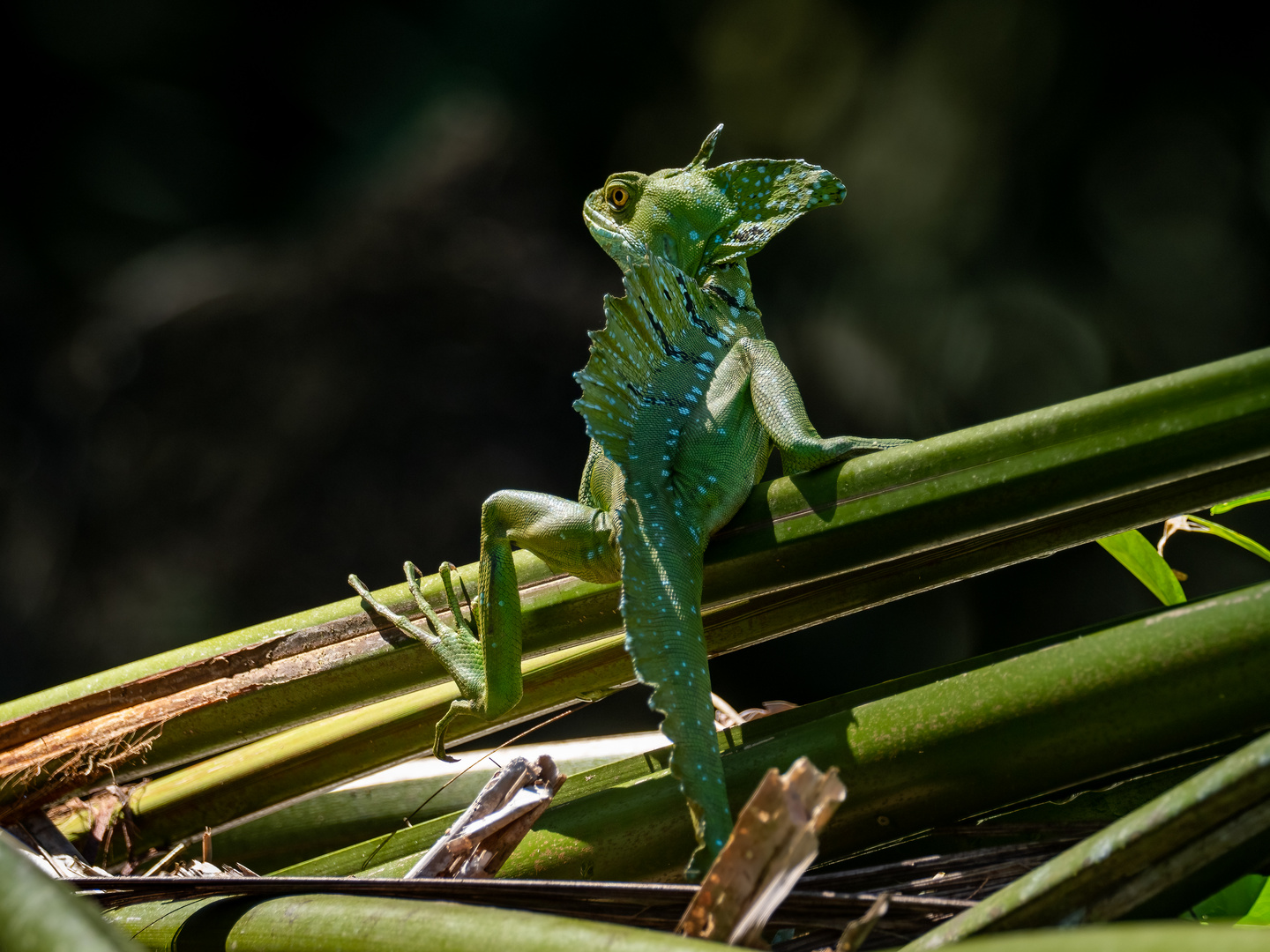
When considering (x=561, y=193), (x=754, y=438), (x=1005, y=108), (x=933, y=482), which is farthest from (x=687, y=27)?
(x=933, y=482)

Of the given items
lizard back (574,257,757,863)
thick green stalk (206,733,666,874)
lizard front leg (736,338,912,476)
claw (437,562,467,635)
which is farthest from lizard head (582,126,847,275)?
thick green stalk (206,733,666,874)

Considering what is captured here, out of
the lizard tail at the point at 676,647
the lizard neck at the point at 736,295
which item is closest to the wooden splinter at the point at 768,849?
the lizard tail at the point at 676,647

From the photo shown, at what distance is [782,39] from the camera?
4.52 m

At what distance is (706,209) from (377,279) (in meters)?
3.07

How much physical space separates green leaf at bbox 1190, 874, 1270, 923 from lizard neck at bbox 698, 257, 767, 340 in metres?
1.41

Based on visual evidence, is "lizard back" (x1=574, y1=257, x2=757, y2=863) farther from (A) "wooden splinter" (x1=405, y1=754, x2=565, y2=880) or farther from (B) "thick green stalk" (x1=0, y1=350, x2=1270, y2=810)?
(A) "wooden splinter" (x1=405, y1=754, x2=565, y2=880)

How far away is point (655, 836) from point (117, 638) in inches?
180

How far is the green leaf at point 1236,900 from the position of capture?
4.01 feet

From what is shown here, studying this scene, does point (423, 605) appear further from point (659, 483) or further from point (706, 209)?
point (706, 209)

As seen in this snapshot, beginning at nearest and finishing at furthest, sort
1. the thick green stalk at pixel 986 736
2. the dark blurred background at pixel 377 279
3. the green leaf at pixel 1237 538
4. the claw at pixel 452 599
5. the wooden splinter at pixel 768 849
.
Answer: the wooden splinter at pixel 768 849, the thick green stalk at pixel 986 736, the green leaf at pixel 1237 538, the claw at pixel 452 599, the dark blurred background at pixel 377 279

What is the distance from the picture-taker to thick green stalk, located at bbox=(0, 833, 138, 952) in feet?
1.95

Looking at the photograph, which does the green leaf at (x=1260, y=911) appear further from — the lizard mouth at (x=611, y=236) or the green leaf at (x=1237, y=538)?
the lizard mouth at (x=611, y=236)

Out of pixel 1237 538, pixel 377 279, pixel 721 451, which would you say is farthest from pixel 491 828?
pixel 377 279

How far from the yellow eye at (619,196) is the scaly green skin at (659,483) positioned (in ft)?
0.63
